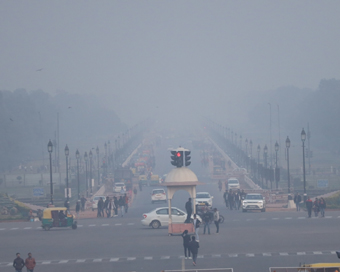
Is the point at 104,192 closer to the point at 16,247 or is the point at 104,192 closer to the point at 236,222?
the point at 236,222

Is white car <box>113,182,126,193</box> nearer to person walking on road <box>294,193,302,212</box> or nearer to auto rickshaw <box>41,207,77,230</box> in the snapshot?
person walking on road <box>294,193,302,212</box>

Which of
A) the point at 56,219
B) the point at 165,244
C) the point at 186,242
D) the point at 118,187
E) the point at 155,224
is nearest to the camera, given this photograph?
the point at 186,242

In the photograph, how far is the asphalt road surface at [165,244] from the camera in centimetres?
2567

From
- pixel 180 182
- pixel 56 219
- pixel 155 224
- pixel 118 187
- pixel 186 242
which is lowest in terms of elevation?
pixel 155 224

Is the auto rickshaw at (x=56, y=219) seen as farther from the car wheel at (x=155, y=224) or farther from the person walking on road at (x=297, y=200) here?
the person walking on road at (x=297, y=200)

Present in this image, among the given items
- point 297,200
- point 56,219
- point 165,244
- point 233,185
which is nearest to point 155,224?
point 56,219

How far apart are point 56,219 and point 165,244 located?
9.87 meters

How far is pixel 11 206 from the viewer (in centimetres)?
5016

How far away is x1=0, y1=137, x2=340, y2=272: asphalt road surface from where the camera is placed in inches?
1011

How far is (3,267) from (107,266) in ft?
12.3

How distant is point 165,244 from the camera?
31234mm

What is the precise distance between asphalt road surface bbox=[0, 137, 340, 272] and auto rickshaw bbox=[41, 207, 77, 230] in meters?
0.70

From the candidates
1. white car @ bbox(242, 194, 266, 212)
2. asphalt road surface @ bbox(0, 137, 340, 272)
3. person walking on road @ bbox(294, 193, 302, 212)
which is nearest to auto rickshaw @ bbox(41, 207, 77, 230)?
asphalt road surface @ bbox(0, 137, 340, 272)

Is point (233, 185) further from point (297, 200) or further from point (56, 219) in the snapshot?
point (56, 219)
